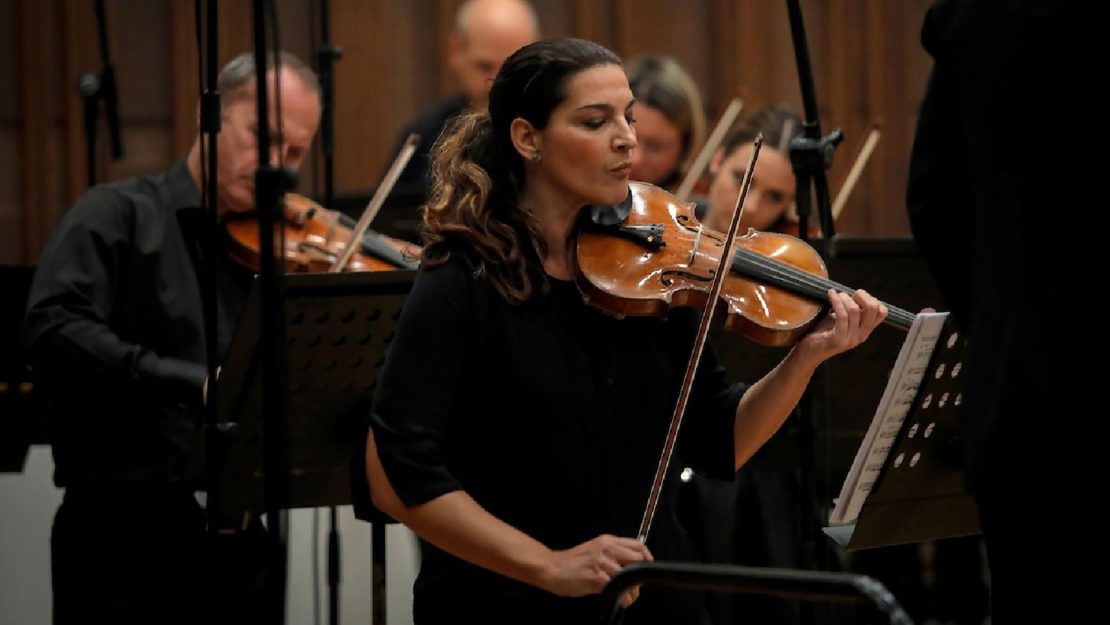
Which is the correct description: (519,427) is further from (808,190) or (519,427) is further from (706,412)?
(808,190)

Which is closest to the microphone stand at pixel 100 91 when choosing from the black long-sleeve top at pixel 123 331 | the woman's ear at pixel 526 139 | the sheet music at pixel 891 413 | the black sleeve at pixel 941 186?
the black long-sleeve top at pixel 123 331

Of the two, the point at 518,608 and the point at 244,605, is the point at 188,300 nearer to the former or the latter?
the point at 244,605

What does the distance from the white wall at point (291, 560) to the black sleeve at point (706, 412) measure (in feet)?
3.79

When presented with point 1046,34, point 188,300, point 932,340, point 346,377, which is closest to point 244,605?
point 188,300

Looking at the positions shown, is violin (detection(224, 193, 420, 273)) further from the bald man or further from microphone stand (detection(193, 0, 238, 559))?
the bald man

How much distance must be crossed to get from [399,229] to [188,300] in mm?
682

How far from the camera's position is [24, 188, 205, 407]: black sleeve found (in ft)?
8.55

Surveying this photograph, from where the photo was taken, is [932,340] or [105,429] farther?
[105,429]

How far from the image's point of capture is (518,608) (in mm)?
1913

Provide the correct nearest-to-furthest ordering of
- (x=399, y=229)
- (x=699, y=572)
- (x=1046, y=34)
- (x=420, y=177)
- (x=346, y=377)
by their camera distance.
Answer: (x=1046, y=34) < (x=699, y=572) < (x=346, y=377) < (x=399, y=229) < (x=420, y=177)

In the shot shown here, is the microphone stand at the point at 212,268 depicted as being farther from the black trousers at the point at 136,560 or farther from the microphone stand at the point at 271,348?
the black trousers at the point at 136,560

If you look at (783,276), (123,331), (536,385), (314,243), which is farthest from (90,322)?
(783,276)

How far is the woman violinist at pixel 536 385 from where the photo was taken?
1.88 m

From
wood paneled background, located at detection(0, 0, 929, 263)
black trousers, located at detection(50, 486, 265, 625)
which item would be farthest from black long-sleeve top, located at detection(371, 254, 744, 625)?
wood paneled background, located at detection(0, 0, 929, 263)
